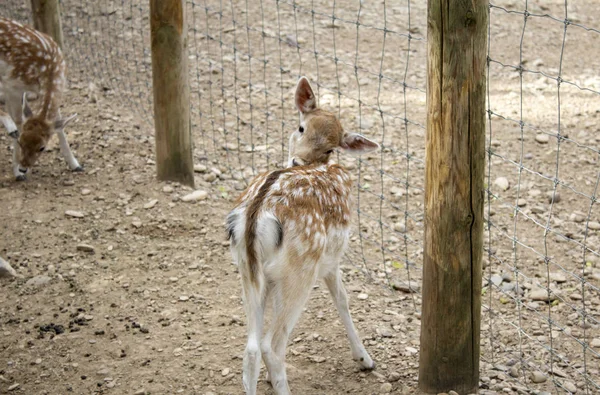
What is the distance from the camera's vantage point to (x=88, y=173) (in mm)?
6477

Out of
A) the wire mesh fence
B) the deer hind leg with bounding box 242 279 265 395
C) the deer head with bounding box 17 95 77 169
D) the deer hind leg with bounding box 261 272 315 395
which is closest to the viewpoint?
the deer hind leg with bounding box 242 279 265 395

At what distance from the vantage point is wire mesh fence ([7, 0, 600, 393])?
4.33 meters

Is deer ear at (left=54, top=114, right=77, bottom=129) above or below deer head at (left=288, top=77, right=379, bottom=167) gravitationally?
→ below

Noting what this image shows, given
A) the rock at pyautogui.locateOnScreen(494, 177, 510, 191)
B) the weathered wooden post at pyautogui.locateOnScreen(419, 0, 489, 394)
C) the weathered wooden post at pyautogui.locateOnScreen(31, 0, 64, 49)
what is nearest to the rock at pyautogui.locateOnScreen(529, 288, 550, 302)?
the weathered wooden post at pyautogui.locateOnScreen(419, 0, 489, 394)

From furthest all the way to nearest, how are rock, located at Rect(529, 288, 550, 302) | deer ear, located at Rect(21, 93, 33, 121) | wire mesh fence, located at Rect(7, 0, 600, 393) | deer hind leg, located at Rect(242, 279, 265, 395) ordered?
deer ear, located at Rect(21, 93, 33, 121) < rock, located at Rect(529, 288, 550, 302) < wire mesh fence, located at Rect(7, 0, 600, 393) < deer hind leg, located at Rect(242, 279, 265, 395)

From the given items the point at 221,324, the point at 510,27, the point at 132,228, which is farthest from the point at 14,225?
the point at 510,27

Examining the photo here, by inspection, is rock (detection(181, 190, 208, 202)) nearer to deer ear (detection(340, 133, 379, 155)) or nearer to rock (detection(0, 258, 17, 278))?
rock (detection(0, 258, 17, 278))

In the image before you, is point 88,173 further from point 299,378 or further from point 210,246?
point 299,378

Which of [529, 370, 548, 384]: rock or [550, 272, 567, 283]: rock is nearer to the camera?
[529, 370, 548, 384]: rock

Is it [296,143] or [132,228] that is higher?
[296,143]

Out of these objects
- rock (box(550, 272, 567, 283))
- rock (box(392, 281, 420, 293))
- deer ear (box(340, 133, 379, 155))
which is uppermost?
deer ear (box(340, 133, 379, 155))

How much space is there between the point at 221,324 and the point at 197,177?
83.9 inches

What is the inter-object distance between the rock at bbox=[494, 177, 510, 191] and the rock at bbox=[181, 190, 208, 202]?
231 centimetres

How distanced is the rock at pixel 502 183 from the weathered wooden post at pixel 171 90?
7.96 feet
